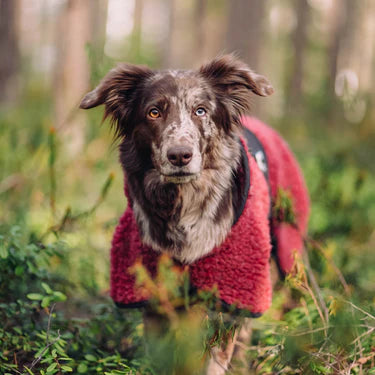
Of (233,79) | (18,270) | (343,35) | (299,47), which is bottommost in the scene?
(18,270)

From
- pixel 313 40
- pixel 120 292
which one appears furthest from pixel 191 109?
pixel 313 40

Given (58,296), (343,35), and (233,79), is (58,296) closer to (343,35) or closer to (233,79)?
(233,79)

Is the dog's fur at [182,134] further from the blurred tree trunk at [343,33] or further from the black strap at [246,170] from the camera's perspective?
the blurred tree trunk at [343,33]

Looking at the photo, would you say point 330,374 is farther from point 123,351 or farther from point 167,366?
point 123,351

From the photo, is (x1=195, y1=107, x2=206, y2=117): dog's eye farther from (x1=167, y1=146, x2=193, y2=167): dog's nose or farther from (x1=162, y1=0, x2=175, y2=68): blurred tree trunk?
(x1=162, y1=0, x2=175, y2=68): blurred tree trunk

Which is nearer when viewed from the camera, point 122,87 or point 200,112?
point 200,112

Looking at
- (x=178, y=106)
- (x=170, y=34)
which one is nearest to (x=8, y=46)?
(x=178, y=106)

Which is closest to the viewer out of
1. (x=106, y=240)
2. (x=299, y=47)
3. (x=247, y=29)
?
(x=106, y=240)

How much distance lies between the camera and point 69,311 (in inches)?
141

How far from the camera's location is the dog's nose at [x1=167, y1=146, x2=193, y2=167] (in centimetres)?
266

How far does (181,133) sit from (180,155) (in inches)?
7.3

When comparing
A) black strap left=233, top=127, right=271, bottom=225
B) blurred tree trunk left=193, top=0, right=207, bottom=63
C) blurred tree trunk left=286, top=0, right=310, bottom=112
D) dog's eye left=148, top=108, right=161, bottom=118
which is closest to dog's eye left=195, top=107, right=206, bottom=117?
dog's eye left=148, top=108, right=161, bottom=118

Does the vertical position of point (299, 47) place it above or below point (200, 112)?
above

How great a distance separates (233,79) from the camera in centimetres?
319
